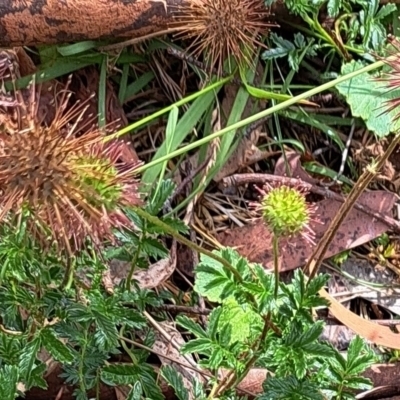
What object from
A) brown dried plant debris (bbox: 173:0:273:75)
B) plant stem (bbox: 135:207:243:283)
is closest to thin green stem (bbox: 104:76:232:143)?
brown dried plant debris (bbox: 173:0:273:75)

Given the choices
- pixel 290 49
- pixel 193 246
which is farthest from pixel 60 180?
pixel 290 49

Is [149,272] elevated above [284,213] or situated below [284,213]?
below

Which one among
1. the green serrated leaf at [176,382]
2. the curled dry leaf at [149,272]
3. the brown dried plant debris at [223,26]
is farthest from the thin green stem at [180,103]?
the green serrated leaf at [176,382]

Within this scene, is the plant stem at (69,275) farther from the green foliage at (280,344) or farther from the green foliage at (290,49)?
the green foliage at (290,49)

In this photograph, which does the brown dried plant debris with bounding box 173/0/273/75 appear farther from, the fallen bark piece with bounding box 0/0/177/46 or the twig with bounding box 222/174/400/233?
the twig with bounding box 222/174/400/233

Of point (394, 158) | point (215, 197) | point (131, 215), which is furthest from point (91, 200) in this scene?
point (394, 158)

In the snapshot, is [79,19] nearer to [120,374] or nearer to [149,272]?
[149,272]
